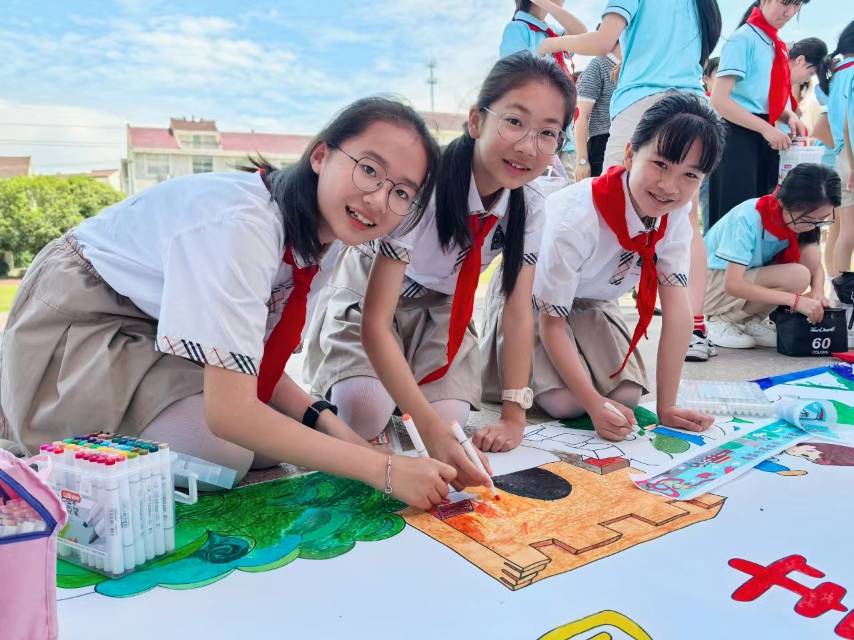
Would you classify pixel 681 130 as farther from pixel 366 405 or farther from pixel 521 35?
pixel 521 35

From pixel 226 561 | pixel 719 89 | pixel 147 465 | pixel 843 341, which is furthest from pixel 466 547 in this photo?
pixel 719 89

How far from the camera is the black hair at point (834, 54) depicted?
9.53 feet

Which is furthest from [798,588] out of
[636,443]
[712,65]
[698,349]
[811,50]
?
[811,50]

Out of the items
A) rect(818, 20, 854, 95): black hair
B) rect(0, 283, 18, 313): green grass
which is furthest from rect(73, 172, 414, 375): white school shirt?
rect(0, 283, 18, 313): green grass

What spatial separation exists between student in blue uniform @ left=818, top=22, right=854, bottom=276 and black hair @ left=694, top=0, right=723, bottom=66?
114 cm

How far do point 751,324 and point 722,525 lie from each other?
179 cm

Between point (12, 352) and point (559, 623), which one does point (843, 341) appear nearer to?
point (559, 623)

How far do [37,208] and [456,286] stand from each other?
6.60 metres

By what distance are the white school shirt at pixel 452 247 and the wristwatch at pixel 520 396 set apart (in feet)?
0.86

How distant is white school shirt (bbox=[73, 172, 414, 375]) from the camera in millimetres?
894

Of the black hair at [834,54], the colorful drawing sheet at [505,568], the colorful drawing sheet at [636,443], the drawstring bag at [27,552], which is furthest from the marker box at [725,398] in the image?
the black hair at [834,54]

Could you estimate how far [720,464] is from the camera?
1204 millimetres

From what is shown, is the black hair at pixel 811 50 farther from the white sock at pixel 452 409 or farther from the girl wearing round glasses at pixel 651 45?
the white sock at pixel 452 409

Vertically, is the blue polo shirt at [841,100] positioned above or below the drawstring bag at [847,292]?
above
